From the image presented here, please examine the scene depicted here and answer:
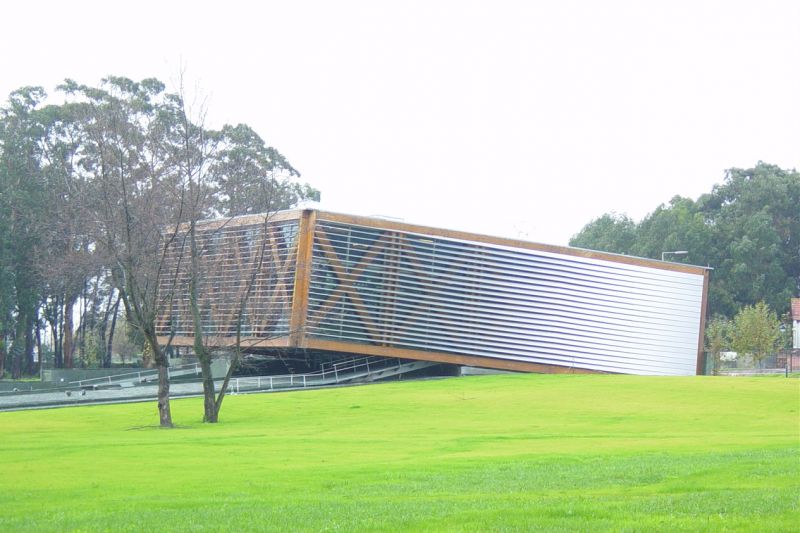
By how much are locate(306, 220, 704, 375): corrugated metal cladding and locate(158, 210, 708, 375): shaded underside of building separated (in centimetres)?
6

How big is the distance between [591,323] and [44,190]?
33103 millimetres

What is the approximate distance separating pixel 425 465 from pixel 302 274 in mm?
32213

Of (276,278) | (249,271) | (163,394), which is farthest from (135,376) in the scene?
(163,394)

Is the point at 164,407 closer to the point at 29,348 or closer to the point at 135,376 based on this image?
the point at 135,376

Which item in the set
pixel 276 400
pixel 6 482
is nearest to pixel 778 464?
pixel 6 482

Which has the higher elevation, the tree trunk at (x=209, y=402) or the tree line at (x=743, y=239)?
the tree line at (x=743, y=239)

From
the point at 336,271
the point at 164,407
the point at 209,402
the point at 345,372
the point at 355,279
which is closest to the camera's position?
Result: the point at 164,407

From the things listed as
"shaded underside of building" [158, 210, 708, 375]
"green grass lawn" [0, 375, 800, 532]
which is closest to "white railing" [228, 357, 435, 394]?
"shaded underside of building" [158, 210, 708, 375]

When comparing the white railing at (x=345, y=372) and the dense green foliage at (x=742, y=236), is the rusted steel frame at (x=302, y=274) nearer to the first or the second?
the white railing at (x=345, y=372)

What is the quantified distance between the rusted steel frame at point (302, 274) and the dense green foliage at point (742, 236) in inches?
1554

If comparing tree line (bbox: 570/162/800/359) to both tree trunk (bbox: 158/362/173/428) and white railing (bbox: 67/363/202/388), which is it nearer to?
white railing (bbox: 67/363/202/388)

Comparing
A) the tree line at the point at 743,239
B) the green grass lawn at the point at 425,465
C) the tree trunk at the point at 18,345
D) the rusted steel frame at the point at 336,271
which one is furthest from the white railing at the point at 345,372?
the tree line at the point at 743,239

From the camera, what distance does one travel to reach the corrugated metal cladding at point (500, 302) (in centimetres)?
5106

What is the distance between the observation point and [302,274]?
1907 inches
